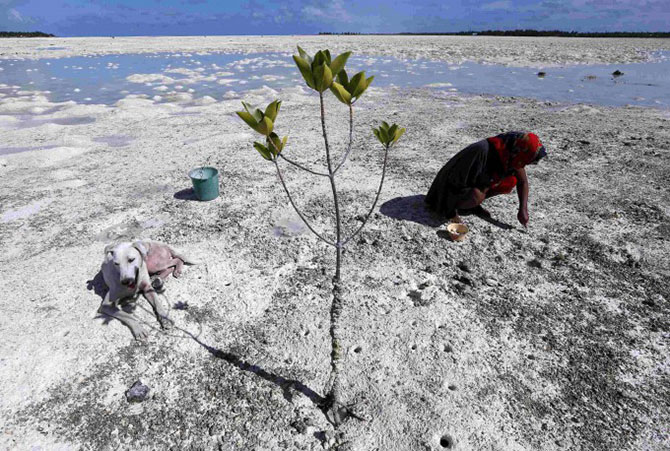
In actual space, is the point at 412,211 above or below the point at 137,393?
above

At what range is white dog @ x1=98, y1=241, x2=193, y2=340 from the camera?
320cm

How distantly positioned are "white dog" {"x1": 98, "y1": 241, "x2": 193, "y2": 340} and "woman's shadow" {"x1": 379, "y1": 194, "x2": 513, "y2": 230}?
3046mm

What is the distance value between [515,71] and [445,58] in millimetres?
7320

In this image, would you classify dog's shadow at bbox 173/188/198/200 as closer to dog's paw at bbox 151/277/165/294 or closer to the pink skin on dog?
the pink skin on dog

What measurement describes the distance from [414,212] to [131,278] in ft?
11.9

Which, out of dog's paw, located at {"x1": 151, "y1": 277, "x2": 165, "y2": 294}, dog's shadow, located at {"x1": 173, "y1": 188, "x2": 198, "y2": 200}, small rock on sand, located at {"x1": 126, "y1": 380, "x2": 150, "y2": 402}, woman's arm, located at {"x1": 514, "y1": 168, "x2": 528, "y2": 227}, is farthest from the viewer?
dog's shadow, located at {"x1": 173, "y1": 188, "x2": 198, "y2": 200}

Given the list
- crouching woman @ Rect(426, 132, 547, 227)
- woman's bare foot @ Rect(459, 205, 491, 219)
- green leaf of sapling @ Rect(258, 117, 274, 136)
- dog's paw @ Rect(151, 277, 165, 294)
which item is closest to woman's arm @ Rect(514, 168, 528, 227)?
crouching woman @ Rect(426, 132, 547, 227)

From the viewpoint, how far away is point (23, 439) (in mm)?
2480

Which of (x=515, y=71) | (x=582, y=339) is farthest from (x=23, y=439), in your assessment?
(x=515, y=71)

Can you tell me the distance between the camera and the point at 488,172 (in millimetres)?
4766

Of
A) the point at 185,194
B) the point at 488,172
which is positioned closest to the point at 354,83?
the point at 488,172

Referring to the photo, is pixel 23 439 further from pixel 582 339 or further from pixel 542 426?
pixel 582 339

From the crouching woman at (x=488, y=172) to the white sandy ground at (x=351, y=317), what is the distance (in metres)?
0.42

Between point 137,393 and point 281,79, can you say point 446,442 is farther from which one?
point 281,79
